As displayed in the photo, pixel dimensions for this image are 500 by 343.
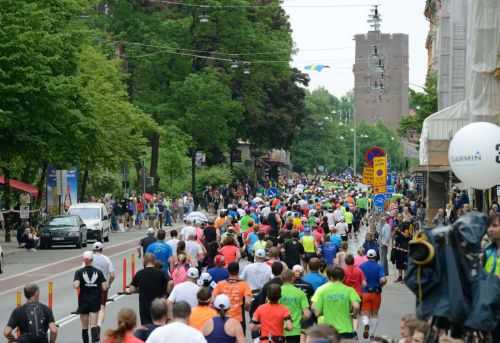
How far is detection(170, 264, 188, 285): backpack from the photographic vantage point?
19.7m

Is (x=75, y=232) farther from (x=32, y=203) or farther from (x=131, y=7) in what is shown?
(x=131, y=7)

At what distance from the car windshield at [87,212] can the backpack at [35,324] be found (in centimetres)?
3755

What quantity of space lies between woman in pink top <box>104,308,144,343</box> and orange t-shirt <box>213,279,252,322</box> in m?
4.64

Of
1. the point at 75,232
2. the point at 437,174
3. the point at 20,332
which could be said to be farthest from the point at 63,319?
the point at 437,174

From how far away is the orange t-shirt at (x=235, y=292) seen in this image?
16844 mm

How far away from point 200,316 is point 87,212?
38.9 metres

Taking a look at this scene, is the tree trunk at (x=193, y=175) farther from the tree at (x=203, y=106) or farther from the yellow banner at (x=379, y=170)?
the yellow banner at (x=379, y=170)

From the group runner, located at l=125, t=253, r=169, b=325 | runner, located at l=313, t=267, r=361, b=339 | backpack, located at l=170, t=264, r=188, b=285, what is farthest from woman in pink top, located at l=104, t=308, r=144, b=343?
backpack, located at l=170, t=264, r=188, b=285

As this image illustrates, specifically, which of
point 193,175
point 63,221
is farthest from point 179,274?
point 193,175

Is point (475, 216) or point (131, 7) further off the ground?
point (131, 7)

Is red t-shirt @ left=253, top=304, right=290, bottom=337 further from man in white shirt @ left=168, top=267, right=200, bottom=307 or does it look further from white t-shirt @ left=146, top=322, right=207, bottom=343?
white t-shirt @ left=146, top=322, right=207, bottom=343

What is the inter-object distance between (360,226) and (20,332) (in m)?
45.6

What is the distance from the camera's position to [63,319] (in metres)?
25.0

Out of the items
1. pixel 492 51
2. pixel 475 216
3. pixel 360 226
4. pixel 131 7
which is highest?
pixel 131 7
